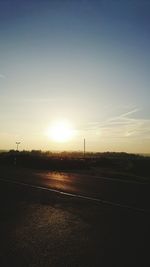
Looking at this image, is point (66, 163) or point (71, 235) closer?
point (71, 235)

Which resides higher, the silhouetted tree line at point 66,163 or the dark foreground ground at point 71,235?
the silhouetted tree line at point 66,163

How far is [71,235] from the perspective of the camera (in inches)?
316

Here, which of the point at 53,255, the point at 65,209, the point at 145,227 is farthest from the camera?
the point at 65,209

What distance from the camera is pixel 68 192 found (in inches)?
617

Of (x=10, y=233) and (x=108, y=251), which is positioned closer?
(x=108, y=251)

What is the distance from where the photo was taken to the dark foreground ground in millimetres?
6340

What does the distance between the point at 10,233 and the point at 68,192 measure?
7.60 m

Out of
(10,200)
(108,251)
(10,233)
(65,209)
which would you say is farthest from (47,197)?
(108,251)

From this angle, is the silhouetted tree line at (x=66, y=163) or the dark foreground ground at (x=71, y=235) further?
the silhouetted tree line at (x=66, y=163)

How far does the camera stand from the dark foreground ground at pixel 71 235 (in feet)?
20.8

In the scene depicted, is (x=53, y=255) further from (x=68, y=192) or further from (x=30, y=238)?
(x=68, y=192)

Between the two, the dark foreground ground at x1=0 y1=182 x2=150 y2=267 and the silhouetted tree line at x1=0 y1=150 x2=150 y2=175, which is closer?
the dark foreground ground at x1=0 y1=182 x2=150 y2=267

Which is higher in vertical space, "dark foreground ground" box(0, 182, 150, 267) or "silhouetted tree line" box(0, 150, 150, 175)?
"silhouetted tree line" box(0, 150, 150, 175)

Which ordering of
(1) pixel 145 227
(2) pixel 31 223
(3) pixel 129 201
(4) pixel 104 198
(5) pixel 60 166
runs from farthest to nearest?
1. (5) pixel 60 166
2. (4) pixel 104 198
3. (3) pixel 129 201
4. (2) pixel 31 223
5. (1) pixel 145 227
